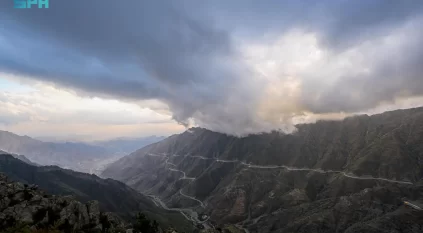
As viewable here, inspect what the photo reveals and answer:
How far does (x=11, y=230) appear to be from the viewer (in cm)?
5750

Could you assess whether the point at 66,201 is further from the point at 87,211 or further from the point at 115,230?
the point at 115,230

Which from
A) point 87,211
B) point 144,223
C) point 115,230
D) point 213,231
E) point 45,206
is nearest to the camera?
point 115,230

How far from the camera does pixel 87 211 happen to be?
91.3 m

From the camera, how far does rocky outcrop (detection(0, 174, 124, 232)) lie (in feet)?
254

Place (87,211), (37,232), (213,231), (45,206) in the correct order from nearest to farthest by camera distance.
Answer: (37,232) < (45,206) < (87,211) < (213,231)

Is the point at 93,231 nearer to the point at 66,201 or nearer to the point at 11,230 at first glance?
the point at 66,201

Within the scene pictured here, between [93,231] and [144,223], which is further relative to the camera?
[144,223]

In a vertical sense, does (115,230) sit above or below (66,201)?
below

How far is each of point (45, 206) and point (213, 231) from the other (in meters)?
52.7

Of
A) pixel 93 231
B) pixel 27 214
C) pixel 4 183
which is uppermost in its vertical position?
pixel 4 183

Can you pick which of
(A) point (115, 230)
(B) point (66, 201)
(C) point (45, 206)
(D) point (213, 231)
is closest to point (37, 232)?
(A) point (115, 230)

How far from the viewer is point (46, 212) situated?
8219 centimetres

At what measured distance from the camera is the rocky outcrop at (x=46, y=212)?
7731 centimetres

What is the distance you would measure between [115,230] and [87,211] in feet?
55.3
